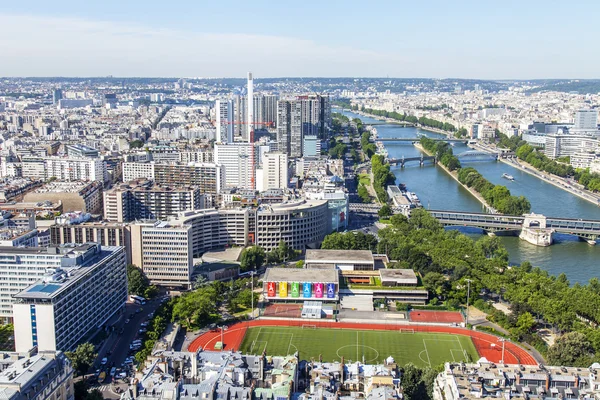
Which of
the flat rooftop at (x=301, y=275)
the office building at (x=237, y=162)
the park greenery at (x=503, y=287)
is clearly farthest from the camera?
the office building at (x=237, y=162)

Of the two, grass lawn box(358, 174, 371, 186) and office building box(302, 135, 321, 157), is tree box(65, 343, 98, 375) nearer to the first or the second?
grass lawn box(358, 174, 371, 186)

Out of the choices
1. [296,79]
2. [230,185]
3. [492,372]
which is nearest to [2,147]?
[230,185]

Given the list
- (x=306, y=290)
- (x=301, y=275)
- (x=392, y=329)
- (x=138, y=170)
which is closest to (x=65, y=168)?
(x=138, y=170)

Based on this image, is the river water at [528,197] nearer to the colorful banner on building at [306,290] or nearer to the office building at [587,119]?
the colorful banner on building at [306,290]

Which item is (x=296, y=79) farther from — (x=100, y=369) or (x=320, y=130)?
(x=100, y=369)

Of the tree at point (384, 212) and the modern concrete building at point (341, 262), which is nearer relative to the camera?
the modern concrete building at point (341, 262)

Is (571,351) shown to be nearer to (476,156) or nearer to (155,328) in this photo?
(155,328)

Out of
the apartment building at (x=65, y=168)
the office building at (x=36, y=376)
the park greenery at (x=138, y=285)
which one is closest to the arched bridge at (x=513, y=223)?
the park greenery at (x=138, y=285)
